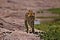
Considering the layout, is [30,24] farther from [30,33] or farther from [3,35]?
[3,35]

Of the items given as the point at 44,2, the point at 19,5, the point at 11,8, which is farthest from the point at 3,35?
the point at 44,2

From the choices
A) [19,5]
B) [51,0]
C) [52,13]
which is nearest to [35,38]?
[52,13]

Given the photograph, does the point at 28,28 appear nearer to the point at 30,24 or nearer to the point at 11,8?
the point at 30,24

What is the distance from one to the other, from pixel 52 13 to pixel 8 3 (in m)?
5.91

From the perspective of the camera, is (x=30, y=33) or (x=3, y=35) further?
(x=30, y=33)

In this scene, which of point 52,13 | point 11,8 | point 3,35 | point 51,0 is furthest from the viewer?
point 51,0

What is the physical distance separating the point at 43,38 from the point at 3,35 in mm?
1468

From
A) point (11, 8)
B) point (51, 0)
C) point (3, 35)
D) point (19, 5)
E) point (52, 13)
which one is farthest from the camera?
point (51, 0)

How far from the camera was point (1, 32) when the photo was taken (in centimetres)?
1216

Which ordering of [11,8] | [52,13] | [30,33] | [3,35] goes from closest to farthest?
1. [3,35]
2. [30,33]
3. [52,13]
4. [11,8]

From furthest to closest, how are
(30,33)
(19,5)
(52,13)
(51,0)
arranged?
(51,0) → (19,5) → (52,13) → (30,33)

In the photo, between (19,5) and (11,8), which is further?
(19,5)

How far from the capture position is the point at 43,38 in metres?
12.3

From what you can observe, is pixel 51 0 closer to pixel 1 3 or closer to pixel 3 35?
pixel 1 3
